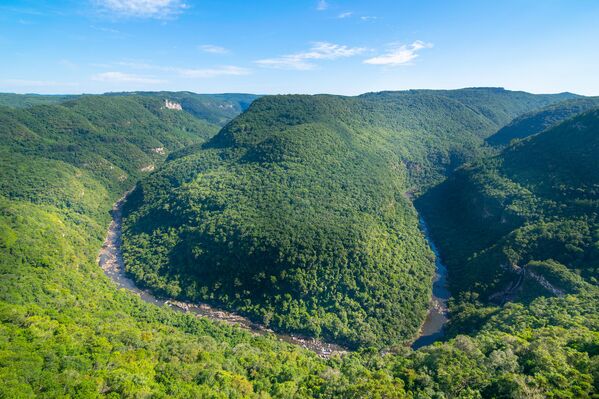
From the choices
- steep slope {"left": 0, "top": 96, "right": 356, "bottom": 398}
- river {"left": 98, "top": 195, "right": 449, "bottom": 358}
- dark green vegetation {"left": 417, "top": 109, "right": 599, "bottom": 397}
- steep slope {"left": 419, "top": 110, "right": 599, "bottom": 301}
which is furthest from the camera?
steep slope {"left": 419, "top": 110, "right": 599, "bottom": 301}

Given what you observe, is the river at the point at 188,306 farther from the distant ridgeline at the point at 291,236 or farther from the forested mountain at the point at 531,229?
the forested mountain at the point at 531,229

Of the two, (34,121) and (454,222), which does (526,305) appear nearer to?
(454,222)

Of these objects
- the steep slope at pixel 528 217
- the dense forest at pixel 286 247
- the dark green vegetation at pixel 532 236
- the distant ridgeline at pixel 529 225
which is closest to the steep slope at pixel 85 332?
the dense forest at pixel 286 247

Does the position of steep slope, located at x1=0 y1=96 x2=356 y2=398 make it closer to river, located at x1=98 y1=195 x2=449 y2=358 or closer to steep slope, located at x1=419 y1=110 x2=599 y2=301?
river, located at x1=98 y1=195 x2=449 y2=358

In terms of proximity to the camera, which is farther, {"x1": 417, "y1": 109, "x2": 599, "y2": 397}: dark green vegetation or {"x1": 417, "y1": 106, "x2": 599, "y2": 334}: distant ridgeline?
{"x1": 417, "y1": 106, "x2": 599, "y2": 334}: distant ridgeline

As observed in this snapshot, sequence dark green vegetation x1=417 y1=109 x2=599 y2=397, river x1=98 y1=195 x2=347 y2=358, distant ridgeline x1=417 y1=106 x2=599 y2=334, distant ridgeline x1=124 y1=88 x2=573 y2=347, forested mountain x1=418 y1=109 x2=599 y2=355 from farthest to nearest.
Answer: distant ridgeline x1=124 y1=88 x2=573 y2=347 < distant ridgeline x1=417 y1=106 x2=599 y2=334 < river x1=98 y1=195 x2=347 y2=358 < forested mountain x1=418 y1=109 x2=599 y2=355 < dark green vegetation x1=417 y1=109 x2=599 y2=397

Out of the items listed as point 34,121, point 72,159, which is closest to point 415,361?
point 72,159

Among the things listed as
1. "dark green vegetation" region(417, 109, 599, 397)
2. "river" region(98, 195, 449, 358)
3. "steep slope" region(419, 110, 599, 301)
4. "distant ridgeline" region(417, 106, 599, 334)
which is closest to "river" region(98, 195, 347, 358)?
"river" region(98, 195, 449, 358)

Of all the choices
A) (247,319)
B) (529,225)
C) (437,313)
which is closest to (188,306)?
(247,319)
